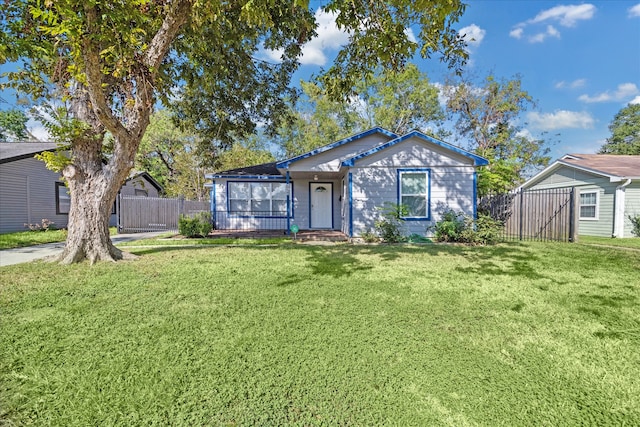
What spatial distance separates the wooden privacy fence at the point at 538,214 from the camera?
965 centimetres

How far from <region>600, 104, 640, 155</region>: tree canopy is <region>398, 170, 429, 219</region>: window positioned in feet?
127

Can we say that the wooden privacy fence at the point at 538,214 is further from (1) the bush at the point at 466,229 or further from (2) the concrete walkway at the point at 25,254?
(2) the concrete walkway at the point at 25,254

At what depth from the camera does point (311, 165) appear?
1203 cm

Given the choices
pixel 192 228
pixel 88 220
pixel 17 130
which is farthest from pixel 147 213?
pixel 17 130

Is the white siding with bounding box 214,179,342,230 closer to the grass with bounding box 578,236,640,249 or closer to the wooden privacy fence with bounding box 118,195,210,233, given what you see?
the wooden privacy fence with bounding box 118,195,210,233

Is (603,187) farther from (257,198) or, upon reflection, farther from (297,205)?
(257,198)

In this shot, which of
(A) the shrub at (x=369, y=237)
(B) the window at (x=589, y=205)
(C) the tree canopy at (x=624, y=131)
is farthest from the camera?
(C) the tree canopy at (x=624, y=131)

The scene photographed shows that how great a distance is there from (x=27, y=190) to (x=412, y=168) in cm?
1682

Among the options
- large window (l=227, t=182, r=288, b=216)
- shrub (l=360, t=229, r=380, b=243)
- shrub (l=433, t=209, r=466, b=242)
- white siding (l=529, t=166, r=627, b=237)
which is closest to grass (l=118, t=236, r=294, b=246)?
shrub (l=360, t=229, r=380, b=243)

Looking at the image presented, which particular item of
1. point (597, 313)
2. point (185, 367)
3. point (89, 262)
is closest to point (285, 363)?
point (185, 367)

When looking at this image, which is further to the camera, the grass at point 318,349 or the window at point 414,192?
the window at point 414,192

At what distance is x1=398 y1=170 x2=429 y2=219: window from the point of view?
33.4 feet

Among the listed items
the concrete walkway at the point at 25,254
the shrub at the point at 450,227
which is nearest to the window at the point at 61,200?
the concrete walkway at the point at 25,254

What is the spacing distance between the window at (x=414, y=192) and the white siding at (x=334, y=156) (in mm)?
2872
